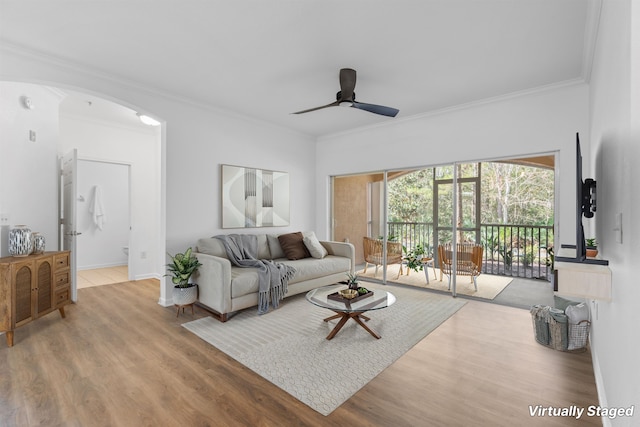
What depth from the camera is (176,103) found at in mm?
4062

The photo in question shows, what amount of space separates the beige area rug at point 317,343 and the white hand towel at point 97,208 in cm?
470

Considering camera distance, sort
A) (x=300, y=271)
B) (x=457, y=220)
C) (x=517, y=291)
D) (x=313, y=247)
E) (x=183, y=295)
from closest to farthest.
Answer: (x=183, y=295) < (x=300, y=271) < (x=517, y=291) < (x=457, y=220) < (x=313, y=247)

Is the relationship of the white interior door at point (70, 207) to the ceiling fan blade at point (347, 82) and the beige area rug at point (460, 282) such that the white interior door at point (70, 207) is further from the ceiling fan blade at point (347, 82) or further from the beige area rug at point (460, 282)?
the beige area rug at point (460, 282)

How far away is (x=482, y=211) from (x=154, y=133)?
5.73 metres

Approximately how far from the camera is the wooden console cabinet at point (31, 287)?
108 inches

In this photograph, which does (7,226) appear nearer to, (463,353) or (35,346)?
(35,346)

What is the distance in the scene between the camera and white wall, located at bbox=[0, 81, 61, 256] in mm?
3154

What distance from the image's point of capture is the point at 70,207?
4.08m

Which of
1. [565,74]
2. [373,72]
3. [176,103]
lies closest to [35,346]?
[176,103]

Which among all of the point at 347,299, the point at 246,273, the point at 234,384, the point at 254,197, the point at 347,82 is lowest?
the point at 234,384

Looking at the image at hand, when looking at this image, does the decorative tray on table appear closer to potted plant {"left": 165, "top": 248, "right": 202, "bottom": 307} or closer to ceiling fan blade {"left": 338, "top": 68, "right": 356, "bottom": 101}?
potted plant {"left": 165, "top": 248, "right": 202, "bottom": 307}

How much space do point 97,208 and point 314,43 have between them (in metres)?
6.20

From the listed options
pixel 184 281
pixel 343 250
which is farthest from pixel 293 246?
pixel 184 281

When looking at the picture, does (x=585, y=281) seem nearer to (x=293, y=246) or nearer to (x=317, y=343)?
(x=317, y=343)
